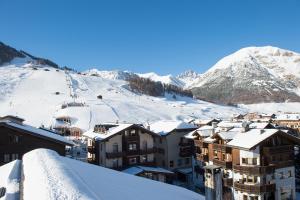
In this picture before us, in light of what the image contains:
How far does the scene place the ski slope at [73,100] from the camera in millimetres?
108363

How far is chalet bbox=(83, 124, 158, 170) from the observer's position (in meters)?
45.4

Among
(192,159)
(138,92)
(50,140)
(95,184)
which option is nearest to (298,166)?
(192,159)

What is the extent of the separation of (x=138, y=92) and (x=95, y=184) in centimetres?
17688

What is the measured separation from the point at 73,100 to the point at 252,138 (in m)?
103

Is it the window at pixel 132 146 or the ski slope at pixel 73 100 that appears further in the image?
the ski slope at pixel 73 100

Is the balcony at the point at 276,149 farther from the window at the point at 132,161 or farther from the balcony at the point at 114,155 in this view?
the balcony at the point at 114,155

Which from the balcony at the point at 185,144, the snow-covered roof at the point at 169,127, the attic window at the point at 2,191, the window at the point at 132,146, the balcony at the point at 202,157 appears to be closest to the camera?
the attic window at the point at 2,191

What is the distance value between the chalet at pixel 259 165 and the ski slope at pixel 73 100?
207ft

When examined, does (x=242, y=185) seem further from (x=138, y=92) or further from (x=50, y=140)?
(x=138, y=92)

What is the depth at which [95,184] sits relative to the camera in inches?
352

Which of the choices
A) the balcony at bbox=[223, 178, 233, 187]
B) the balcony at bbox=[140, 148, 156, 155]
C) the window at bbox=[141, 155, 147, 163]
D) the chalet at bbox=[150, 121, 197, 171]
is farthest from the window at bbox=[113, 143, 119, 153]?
the balcony at bbox=[223, 178, 233, 187]

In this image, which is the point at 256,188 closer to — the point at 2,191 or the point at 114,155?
the point at 114,155

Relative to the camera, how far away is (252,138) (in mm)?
35094

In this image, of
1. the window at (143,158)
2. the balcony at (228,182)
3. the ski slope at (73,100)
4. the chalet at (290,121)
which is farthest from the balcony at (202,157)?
the chalet at (290,121)
